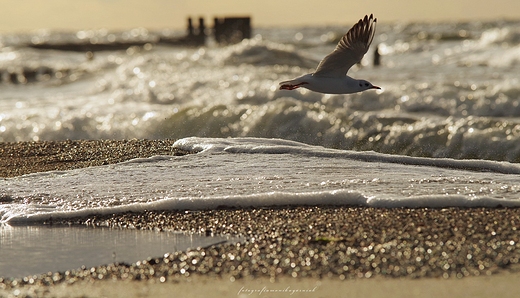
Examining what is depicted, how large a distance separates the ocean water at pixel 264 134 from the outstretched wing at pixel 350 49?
78cm

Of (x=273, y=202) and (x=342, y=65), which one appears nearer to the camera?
(x=273, y=202)

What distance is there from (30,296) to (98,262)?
0.59 metres

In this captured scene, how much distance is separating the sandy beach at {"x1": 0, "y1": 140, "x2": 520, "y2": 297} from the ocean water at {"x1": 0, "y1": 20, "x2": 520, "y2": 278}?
0.30 metres

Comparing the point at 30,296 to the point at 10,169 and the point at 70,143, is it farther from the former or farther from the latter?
the point at 70,143

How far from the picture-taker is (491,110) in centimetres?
1205

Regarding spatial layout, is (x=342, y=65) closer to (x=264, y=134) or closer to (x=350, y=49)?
(x=350, y=49)

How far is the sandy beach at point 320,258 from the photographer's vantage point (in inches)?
140

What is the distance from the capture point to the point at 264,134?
34.0ft

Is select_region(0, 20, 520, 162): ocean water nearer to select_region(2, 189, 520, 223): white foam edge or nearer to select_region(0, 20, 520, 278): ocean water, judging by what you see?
select_region(0, 20, 520, 278): ocean water

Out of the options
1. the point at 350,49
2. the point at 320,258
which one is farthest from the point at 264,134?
the point at 320,258

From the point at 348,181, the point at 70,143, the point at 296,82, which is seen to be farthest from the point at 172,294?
the point at 70,143

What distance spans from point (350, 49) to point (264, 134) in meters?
3.73

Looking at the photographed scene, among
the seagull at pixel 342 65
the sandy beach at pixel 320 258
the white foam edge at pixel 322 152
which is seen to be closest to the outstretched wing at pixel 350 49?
the seagull at pixel 342 65

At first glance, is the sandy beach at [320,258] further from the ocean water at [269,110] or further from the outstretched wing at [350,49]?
the ocean water at [269,110]
